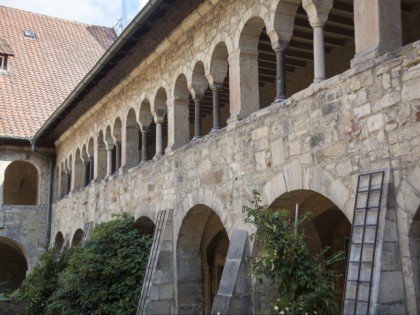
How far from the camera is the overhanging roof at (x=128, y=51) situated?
7152 mm

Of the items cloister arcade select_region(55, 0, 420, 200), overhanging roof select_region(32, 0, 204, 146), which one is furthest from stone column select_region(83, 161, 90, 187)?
cloister arcade select_region(55, 0, 420, 200)

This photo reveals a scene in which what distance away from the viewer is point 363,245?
148 inches

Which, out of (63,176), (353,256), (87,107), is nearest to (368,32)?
(353,256)

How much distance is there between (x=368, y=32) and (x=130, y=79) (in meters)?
6.19

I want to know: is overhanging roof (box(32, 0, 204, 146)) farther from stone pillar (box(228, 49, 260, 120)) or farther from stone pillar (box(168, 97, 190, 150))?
stone pillar (box(228, 49, 260, 120))

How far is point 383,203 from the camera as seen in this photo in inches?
146

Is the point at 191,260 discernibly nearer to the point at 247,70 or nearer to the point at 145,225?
the point at 145,225

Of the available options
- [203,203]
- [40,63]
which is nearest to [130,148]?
[203,203]

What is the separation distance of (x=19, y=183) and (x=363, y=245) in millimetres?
17455

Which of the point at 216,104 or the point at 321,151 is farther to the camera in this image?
the point at 216,104

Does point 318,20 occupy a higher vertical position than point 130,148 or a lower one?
higher

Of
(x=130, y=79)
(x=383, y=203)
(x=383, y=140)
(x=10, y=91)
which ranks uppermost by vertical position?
(x=10, y=91)

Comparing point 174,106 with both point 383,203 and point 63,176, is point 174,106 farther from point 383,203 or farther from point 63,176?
point 63,176

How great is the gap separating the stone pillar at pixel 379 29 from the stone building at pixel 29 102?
36.1 ft
